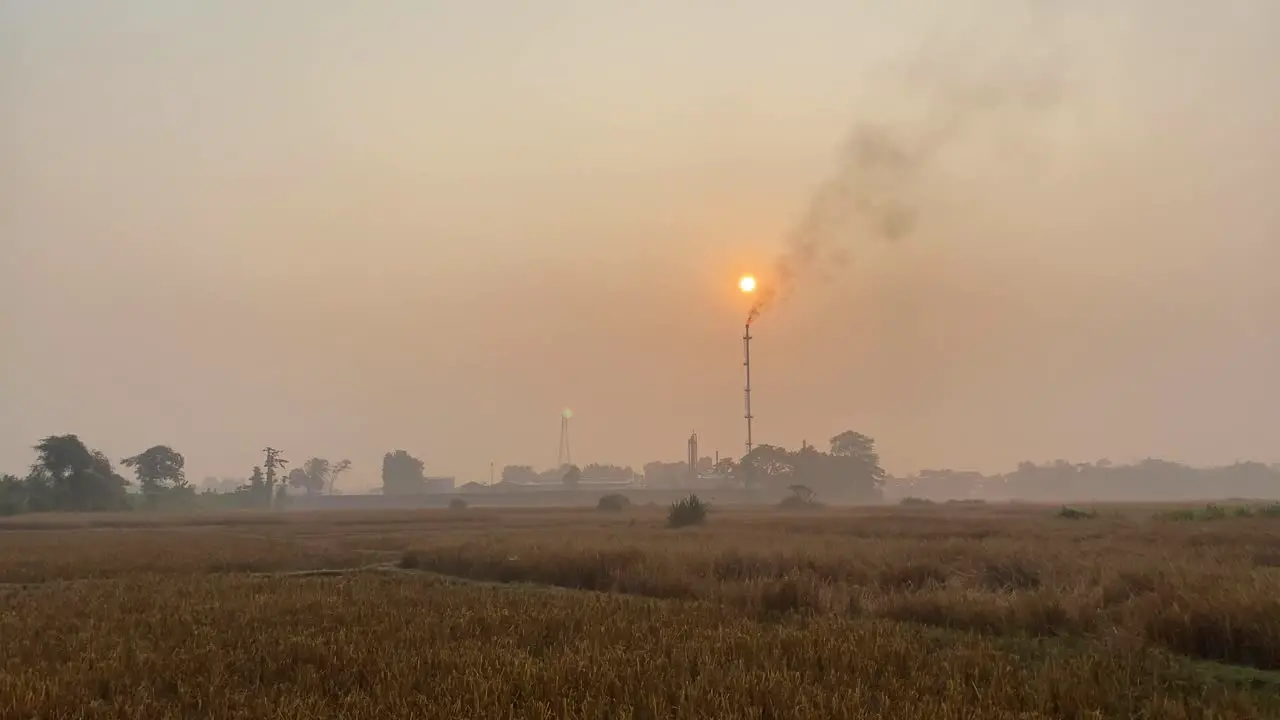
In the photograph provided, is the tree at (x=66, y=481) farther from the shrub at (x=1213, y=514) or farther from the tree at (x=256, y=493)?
the shrub at (x=1213, y=514)

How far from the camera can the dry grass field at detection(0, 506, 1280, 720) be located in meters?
8.06

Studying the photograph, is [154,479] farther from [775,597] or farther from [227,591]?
[775,597]

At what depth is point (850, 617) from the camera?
45.1ft

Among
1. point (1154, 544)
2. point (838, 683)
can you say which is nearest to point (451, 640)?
point (838, 683)

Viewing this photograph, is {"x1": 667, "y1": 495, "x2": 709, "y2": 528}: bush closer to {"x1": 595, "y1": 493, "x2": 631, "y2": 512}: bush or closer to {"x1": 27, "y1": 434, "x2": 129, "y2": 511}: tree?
{"x1": 595, "y1": 493, "x2": 631, "y2": 512}: bush

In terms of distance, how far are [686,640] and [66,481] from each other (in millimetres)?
98378

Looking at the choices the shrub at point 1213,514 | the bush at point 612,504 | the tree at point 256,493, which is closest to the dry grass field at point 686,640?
the shrub at point 1213,514

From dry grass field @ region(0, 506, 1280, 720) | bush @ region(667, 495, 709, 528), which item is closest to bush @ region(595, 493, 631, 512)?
bush @ region(667, 495, 709, 528)

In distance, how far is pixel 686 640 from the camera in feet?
36.3

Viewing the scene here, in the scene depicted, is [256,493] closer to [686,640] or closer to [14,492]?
[14,492]

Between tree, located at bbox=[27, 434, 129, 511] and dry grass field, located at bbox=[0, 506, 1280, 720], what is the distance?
77406 mm

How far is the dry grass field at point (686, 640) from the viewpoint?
8062mm

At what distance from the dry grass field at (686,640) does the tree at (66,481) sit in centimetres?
7741

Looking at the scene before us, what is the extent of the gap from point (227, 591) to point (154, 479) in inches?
5102
